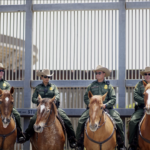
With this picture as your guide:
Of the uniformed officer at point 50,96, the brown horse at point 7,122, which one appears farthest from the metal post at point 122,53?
the brown horse at point 7,122

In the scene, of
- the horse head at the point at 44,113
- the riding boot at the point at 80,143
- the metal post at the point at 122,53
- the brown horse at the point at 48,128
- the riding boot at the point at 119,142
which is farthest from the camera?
the metal post at the point at 122,53

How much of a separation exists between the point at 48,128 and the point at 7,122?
0.98 meters

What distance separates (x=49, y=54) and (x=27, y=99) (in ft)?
5.75

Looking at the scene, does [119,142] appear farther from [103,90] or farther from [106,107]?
[103,90]

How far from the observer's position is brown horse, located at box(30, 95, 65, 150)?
628cm

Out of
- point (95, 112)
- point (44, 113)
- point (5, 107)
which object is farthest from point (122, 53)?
point (5, 107)

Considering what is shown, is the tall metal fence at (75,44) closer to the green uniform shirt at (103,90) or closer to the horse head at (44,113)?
the green uniform shirt at (103,90)

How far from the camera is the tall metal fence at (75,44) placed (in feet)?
30.7

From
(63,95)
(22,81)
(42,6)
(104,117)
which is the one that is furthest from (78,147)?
(42,6)

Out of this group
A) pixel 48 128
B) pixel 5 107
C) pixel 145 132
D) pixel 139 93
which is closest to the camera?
pixel 145 132

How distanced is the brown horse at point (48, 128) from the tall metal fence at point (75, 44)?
8.12ft

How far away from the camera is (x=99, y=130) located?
6.23 metres

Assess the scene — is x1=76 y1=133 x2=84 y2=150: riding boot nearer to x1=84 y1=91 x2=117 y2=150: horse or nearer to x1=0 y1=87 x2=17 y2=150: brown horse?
x1=84 y1=91 x2=117 y2=150: horse

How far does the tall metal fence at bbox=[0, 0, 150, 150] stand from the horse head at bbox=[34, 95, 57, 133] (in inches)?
111
